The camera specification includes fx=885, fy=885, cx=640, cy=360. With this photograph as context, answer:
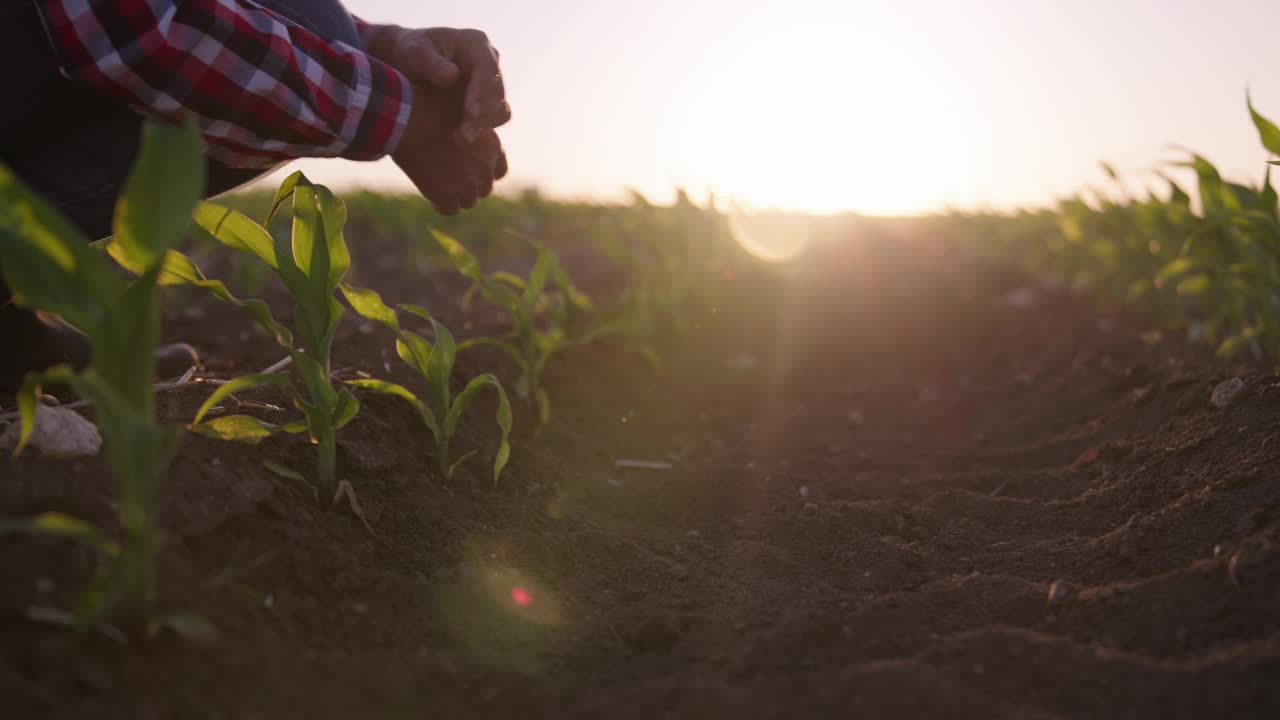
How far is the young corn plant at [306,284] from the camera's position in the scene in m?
1.55

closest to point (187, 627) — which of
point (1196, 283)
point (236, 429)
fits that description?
point (236, 429)

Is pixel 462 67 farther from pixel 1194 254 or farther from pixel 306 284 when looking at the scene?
pixel 1194 254

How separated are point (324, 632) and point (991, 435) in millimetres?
2303

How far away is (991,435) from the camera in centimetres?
293

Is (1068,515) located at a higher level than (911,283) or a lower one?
lower

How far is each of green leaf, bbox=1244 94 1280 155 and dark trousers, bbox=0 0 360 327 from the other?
2.18m

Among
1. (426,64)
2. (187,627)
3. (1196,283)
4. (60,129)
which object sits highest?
(1196,283)

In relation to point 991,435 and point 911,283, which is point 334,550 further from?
point 911,283

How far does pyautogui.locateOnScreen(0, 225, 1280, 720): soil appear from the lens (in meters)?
1.16

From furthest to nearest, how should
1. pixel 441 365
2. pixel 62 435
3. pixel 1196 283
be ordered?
1. pixel 1196 283
2. pixel 441 365
3. pixel 62 435

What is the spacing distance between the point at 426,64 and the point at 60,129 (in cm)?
71

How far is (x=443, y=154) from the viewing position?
6.48 feet

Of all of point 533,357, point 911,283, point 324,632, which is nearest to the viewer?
point 324,632

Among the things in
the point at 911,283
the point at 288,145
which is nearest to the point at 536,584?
the point at 288,145
